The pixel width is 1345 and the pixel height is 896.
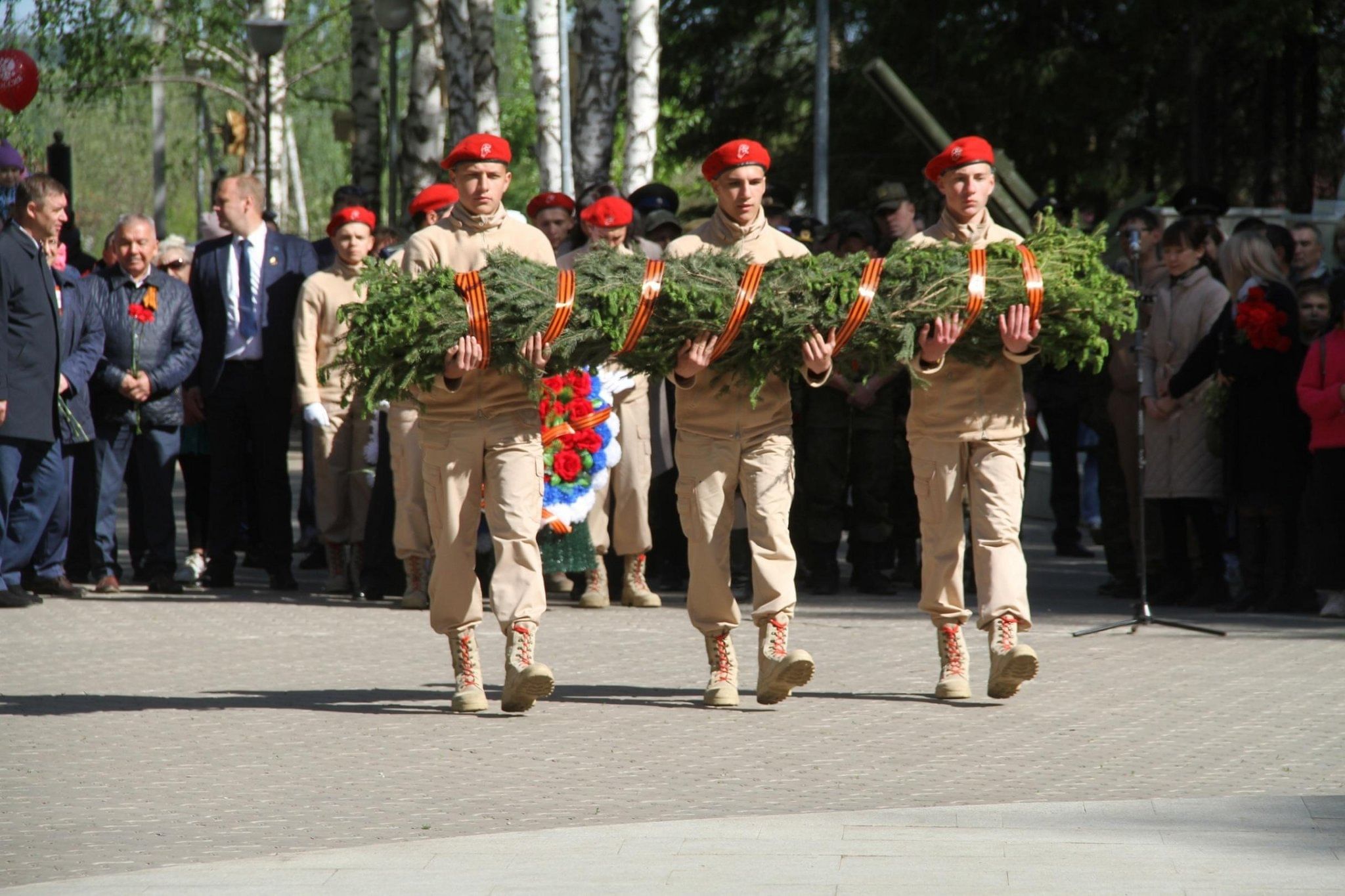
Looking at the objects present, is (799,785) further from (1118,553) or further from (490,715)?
(1118,553)

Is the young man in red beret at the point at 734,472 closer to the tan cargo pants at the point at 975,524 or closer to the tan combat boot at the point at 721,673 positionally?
the tan combat boot at the point at 721,673

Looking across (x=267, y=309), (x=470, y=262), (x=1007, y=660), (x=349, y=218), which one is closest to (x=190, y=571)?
(x=267, y=309)

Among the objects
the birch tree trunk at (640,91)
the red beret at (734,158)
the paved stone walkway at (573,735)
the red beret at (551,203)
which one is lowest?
the paved stone walkway at (573,735)

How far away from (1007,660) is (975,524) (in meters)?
0.60

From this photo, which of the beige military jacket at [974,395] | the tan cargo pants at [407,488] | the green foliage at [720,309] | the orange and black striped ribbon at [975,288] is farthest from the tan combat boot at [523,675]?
the tan cargo pants at [407,488]

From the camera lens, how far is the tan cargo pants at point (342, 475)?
38.8ft

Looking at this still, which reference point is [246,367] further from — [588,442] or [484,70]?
[484,70]

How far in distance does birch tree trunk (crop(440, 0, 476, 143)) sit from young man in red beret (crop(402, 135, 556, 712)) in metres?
11.0

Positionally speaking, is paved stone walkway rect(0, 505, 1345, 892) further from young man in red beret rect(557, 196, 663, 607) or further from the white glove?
the white glove

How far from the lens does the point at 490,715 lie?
783cm

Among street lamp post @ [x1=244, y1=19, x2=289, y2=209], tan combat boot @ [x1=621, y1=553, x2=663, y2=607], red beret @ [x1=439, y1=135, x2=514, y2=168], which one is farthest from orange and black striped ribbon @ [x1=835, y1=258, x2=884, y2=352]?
street lamp post @ [x1=244, y1=19, x2=289, y2=209]

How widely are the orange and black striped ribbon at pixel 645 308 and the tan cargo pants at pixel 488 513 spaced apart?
55cm

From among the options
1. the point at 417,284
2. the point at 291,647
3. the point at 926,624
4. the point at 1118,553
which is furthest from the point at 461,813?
the point at 1118,553

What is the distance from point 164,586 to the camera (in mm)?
11914
